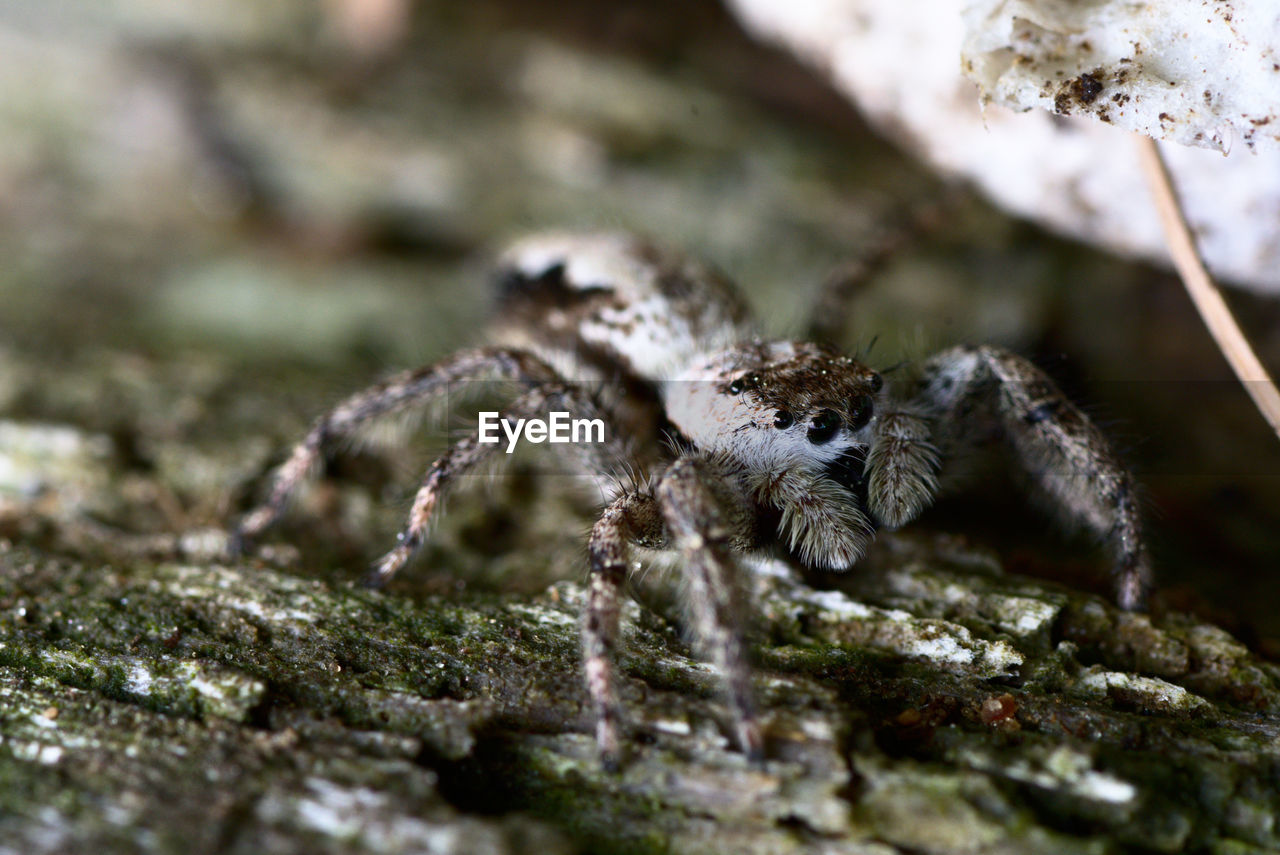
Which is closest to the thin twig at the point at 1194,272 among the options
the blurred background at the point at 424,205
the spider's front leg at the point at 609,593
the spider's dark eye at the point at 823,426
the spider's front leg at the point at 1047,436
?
the spider's front leg at the point at 1047,436

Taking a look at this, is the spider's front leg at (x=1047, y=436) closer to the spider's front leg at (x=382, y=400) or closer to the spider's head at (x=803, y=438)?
the spider's head at (x=803, y=438)

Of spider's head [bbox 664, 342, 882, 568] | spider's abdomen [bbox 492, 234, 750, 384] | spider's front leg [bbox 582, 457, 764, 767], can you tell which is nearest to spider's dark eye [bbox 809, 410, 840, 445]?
spider's head [bbox 664, 342, 882, 568]

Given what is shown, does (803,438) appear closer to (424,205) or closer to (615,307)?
(615,307)

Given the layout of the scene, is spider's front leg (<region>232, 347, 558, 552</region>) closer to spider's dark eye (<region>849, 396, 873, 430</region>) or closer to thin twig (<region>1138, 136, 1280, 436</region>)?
spider's dark eye (<region>849, 396, 873, 430</region>)

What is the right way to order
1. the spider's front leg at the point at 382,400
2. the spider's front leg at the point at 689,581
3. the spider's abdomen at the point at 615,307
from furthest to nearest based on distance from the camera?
the spider's abdomen at the point at 615,307 < the spider's front leg at the point at 382,400 < the spider's front leg at the point at 689,581

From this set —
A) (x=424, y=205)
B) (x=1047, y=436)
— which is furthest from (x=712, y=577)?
(x=424, y=205)

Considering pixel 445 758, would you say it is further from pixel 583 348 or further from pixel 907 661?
pixel 583 348

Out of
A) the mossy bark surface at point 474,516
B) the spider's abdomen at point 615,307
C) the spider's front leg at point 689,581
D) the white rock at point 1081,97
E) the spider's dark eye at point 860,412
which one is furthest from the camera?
the spider's abdomen at point 615,307
